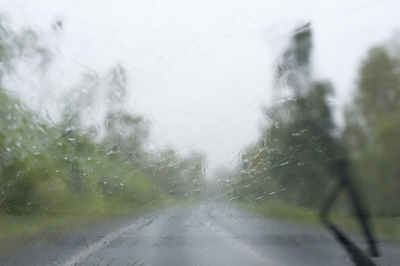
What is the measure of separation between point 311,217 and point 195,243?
1.99 m

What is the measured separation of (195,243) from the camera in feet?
21.3

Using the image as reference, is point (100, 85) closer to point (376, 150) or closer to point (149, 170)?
point (149, 170)

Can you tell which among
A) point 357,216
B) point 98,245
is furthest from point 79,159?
point 357,216

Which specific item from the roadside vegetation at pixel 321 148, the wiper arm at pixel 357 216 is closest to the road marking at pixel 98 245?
the roadside vegetation at pixel 321 148

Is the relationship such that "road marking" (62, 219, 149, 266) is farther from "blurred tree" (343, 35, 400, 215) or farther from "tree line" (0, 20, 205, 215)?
"blurred tree" (343, 35, 400, 215)

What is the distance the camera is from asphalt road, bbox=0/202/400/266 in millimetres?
5672

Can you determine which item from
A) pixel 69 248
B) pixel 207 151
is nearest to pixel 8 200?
pixel 69 248

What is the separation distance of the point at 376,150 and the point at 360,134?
385mm

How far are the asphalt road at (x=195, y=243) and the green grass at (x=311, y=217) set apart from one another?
0.16 meters

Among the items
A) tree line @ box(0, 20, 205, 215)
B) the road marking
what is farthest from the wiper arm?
the road marking

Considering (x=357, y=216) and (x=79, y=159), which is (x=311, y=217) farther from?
(x=79, y=159)

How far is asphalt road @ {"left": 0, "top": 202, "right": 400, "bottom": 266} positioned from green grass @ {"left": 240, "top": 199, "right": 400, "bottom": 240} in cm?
16

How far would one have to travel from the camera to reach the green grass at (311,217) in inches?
253

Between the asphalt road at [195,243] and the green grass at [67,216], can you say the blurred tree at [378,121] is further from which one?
the green grass at [67,216]
